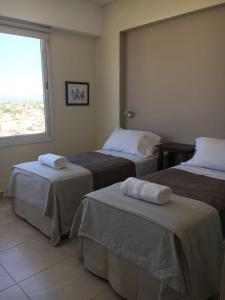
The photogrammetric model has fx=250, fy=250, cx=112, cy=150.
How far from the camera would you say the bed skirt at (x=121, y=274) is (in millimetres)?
1544

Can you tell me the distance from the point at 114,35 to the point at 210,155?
92.7 inches

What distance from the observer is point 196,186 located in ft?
6.77

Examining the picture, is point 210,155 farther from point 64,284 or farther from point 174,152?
point 64,284

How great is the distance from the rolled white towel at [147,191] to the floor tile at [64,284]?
0.73 m

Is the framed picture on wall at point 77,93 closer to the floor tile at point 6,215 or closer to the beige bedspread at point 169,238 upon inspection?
the floor tile at point 6,215

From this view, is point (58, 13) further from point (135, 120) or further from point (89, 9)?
point (135, 120)

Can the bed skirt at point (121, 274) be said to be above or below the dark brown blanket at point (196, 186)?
below

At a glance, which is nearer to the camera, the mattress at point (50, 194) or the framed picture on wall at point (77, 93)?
the mattress at point (50, 194)

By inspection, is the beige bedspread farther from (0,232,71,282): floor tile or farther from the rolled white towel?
(0,232,71,282): floor tile

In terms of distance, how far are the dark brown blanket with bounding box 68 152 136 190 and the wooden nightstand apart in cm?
47

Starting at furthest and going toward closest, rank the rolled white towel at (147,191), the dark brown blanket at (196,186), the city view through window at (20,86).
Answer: the city view through window at (20,86) → the dark brown blanket at (196,186) → the rolled white towel at (147,191)

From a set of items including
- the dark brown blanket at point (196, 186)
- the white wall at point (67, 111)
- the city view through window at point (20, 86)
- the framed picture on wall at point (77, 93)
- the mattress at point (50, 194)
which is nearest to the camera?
the dark brown blanket at point (196, 186)

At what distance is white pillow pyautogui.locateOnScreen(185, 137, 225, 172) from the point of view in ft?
8.14

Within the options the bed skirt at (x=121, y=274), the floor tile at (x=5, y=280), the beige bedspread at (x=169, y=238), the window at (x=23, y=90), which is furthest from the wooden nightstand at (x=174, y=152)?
the floor tile at (x=5, y=280)
